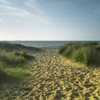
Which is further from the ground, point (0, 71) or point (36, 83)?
point (0, 71)

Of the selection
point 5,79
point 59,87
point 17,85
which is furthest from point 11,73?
point 59,87

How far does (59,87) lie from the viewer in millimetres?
3301

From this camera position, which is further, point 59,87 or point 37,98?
point 59,87

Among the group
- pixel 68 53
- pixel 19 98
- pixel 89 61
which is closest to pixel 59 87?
pixel 19 98

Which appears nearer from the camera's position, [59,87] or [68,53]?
[59,87]

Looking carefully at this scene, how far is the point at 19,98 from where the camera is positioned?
2.72 metres

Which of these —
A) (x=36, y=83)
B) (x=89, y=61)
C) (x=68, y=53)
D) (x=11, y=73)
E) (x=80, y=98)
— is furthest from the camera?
(x=68, y=53)

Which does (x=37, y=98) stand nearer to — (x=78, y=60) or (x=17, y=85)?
(x=17, y=85)

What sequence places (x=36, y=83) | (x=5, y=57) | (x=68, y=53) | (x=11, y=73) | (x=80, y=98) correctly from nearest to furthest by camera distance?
(x=80, y=98)
(x=36, y=83)
(x=11, y=73)
(x=5, y=57)
(x=68, y=53)

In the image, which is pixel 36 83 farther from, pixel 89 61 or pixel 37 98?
pixel 89 61

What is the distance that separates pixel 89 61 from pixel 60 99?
378 centimetres

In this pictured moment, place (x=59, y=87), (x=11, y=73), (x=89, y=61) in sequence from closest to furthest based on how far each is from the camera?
(x=59, y=87)
(x=11, y=73)
(x=89, y=61)

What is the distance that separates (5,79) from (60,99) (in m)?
1.99

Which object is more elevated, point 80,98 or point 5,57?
Result: point 5,57
